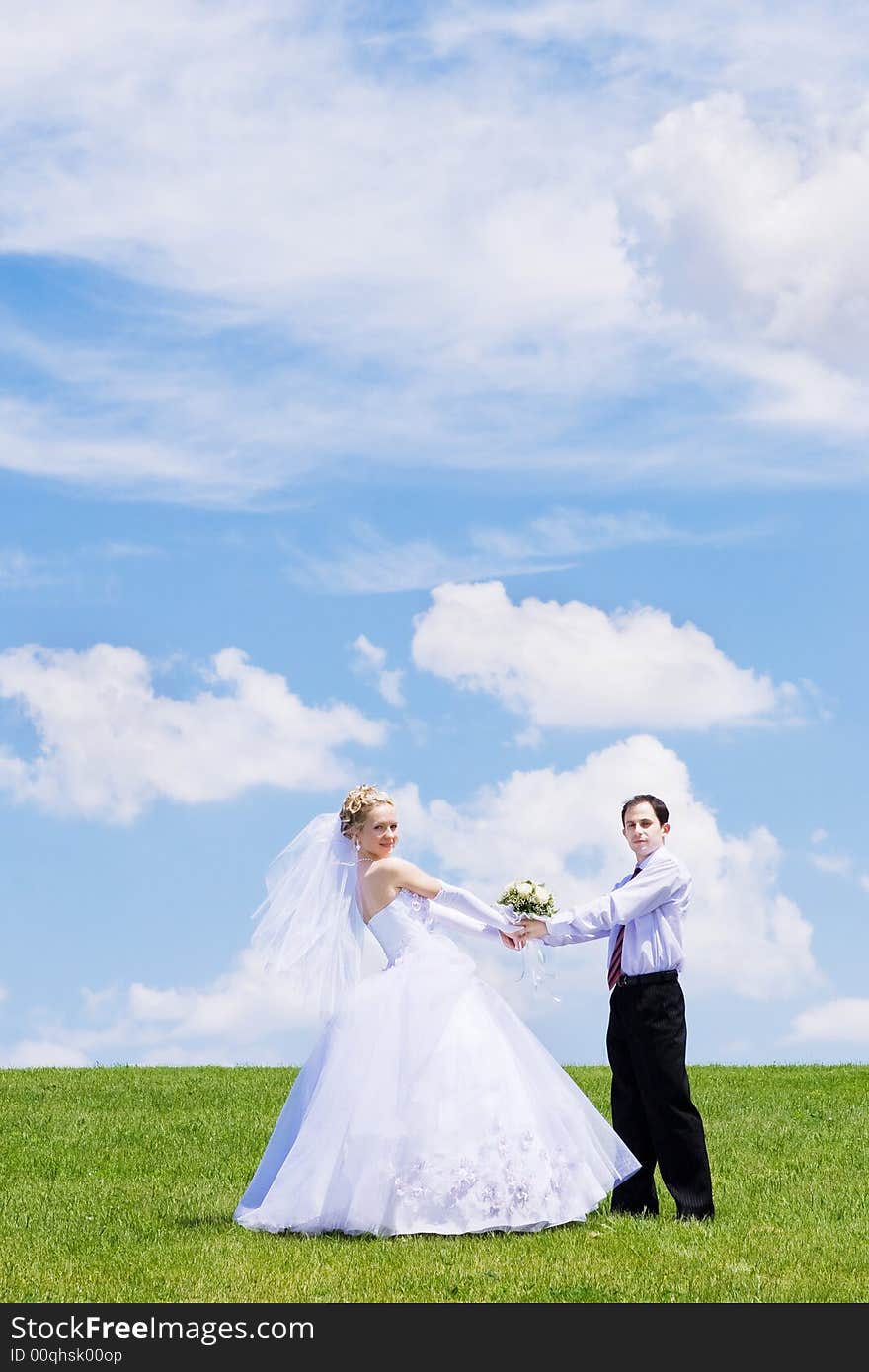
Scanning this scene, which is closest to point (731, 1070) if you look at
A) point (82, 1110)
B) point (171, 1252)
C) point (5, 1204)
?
point (82, 1110)

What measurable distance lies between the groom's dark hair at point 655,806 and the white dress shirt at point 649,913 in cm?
30

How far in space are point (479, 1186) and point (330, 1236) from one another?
1.37 metres

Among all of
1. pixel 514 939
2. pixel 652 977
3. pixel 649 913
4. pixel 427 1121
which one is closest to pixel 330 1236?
pixel 427 1121

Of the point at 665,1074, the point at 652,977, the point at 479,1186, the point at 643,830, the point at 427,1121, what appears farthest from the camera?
the point at 643,830

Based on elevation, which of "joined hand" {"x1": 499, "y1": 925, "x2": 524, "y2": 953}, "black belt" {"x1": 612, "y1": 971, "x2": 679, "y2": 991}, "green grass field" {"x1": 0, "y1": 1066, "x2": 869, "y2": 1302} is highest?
"joined hand" {"x1": 499, "y1": 925, "x2": 524, "y2": 953}

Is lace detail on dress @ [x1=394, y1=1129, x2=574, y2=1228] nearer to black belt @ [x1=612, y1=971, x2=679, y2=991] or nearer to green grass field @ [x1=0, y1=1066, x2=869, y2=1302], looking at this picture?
green grass field @ [x1=0, y1=1066, x2=869, y2=1302]

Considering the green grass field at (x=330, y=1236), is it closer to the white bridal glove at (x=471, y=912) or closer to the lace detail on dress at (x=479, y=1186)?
the lace detail on dress at (x=479, y=1186)

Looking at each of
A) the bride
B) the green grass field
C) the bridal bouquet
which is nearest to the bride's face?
the bride

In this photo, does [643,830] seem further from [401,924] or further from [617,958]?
[401,924]

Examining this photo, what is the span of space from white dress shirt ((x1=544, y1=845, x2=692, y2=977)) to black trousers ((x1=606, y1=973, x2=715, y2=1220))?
0.68ft

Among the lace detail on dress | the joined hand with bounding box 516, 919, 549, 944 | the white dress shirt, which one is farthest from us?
the joined hand with bounding box 516, 919, 549, 944

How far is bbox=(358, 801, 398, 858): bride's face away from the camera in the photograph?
13.7 metres

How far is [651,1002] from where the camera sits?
1339 cm
